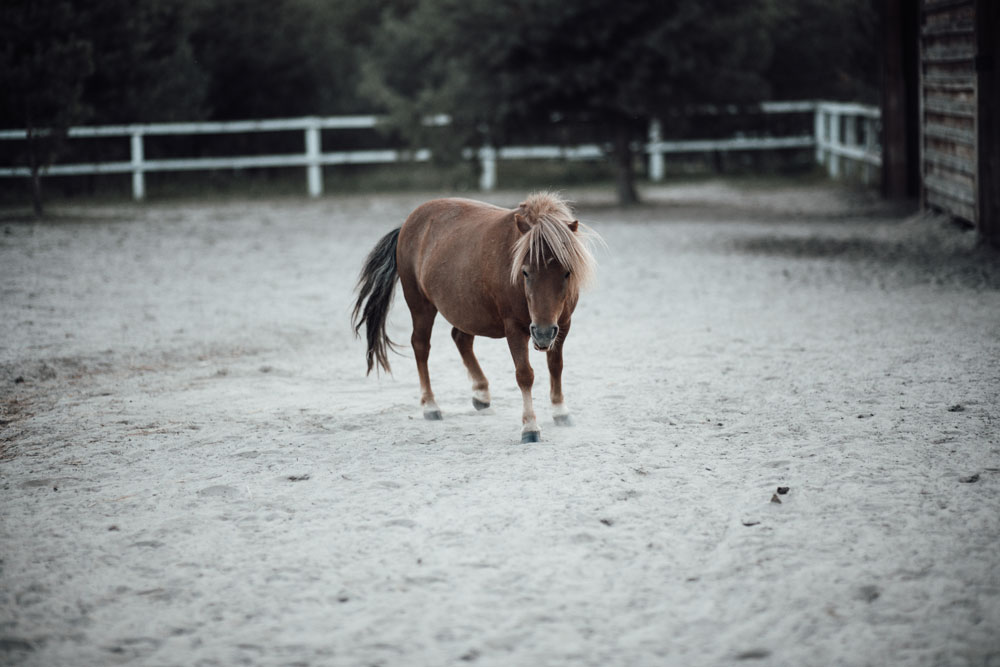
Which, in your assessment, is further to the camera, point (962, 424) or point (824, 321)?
point (824, 321)

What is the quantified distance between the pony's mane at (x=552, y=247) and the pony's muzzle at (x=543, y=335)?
0.30 meters

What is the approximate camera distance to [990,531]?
3666 millimetres

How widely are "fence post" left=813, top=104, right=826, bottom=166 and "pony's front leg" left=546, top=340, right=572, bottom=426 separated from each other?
1809cm

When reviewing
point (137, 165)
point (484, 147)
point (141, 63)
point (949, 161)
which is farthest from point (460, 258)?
point (137, 165)

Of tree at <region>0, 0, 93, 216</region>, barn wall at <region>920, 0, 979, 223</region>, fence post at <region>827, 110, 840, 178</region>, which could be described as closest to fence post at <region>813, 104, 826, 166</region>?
fence post at <region>827, 110, 840, 178</region>

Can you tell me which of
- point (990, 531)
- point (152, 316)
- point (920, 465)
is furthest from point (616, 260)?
point (990, 531)

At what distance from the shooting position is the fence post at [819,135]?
2197 cm

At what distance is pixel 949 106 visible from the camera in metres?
12.0

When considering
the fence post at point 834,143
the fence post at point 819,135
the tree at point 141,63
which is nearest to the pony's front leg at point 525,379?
the tree at point 141,63

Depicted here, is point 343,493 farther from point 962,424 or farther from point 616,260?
point 616,260

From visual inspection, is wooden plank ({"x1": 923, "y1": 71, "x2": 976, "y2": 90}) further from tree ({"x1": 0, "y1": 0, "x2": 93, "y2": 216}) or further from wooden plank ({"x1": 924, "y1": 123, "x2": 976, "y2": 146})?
tree ({"x1": 0, "y1": 0, "x2": 93, "y2": 216})

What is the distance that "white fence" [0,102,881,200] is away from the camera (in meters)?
18.4

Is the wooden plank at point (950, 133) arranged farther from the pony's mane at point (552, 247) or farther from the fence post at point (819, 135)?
the fence post at point (819, 135)

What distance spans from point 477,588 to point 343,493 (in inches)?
46.2
